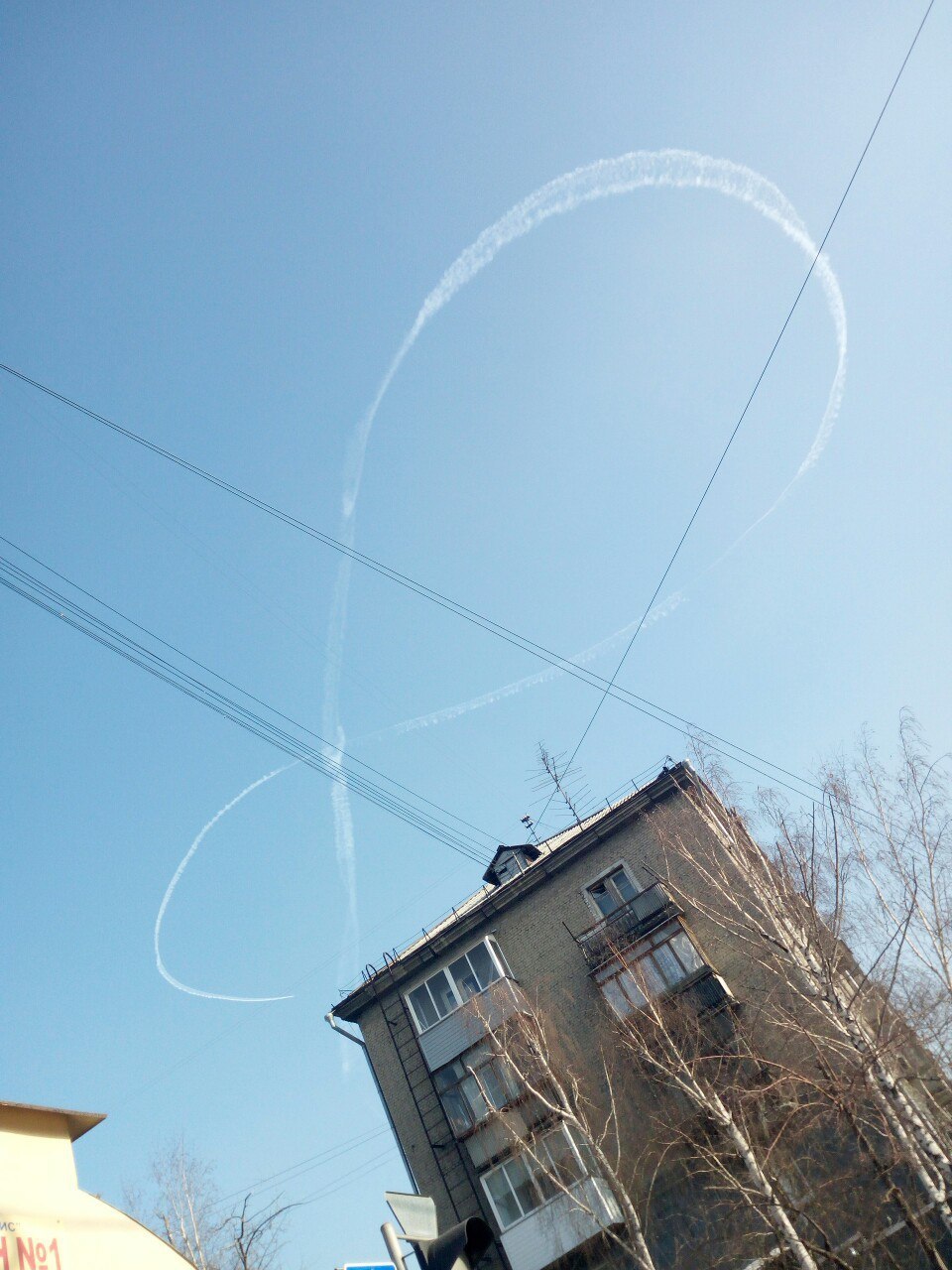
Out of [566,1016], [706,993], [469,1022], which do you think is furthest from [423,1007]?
[706,993]

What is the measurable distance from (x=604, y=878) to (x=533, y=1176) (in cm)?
817

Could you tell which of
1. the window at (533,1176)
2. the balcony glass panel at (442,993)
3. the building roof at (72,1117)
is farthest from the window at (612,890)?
the building roof at (72,1117)

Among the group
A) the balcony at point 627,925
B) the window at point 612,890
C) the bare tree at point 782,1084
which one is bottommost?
the bare tree at point 782,1084

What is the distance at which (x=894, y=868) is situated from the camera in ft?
54.4

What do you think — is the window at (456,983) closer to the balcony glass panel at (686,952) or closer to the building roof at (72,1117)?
the balcony glass panel at (686,952)

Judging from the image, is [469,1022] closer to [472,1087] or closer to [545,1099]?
[472,1087]

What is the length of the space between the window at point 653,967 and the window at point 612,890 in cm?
191

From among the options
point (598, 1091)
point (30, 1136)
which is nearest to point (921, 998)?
point (598, 1091)

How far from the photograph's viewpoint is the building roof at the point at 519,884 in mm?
26469

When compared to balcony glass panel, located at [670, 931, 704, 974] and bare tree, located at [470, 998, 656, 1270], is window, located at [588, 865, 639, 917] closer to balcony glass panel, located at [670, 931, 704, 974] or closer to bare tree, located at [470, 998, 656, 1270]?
balcony glass panel, located at [670, 931, 704, 974]

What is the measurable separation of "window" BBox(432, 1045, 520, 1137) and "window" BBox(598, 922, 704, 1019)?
3.68 meters

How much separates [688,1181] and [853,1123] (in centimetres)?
687

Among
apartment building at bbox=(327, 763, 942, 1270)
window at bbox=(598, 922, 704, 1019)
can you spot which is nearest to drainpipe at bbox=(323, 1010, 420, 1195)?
apartment building at bbox=(327, 763, 942, 1270)

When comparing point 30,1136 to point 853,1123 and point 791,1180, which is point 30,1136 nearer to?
point 853,1123
